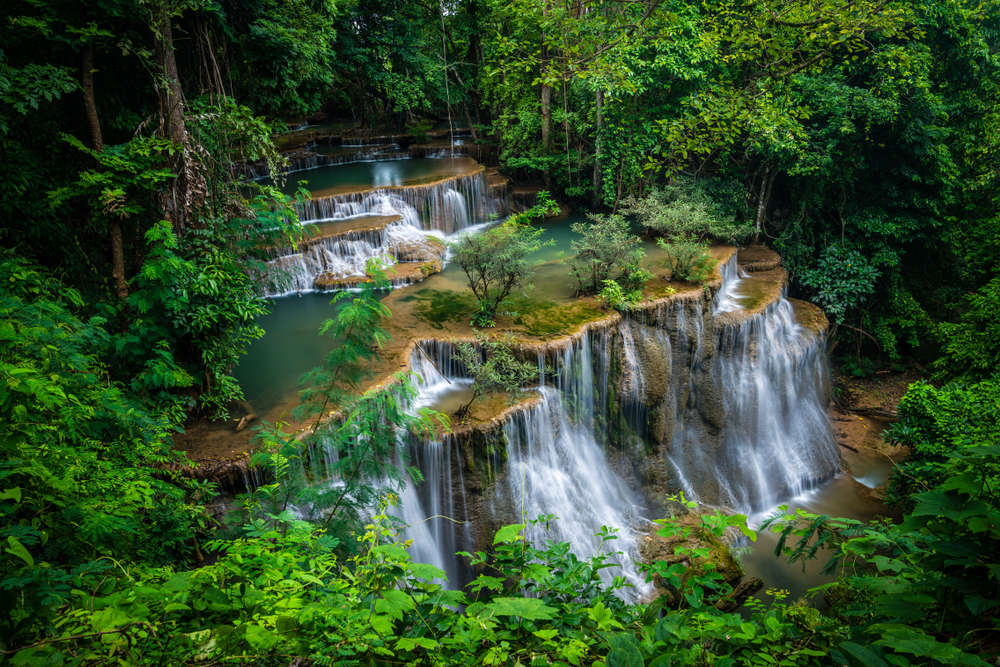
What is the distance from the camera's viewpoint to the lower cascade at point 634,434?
7027 millimetres

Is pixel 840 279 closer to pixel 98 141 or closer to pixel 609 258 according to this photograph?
pixel 609 258

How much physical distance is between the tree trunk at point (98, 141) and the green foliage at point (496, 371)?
423cm

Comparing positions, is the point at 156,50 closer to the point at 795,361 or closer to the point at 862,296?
the point at 795,361

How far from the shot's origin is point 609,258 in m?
9.34

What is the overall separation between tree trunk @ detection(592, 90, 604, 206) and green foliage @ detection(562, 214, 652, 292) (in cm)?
448

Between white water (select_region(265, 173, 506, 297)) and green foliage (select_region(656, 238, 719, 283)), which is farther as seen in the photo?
white water (select_region(265, 173, 506, 297))

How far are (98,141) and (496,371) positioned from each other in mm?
5360

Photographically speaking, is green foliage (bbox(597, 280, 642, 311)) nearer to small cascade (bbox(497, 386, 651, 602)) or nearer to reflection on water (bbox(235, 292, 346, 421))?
small cascade (bbox(497, 386, 651, 602))

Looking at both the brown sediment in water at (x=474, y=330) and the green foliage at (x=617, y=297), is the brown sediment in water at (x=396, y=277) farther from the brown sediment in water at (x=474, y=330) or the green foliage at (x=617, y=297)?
the green foliage at (x=617, y=297)

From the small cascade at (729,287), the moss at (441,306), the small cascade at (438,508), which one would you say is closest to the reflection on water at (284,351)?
the moss at (441,306)

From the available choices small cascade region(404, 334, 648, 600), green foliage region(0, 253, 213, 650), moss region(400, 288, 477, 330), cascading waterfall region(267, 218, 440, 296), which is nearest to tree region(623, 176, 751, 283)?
small cascade region(404, 334, 648, 600)

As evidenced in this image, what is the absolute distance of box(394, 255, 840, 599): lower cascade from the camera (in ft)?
23.1

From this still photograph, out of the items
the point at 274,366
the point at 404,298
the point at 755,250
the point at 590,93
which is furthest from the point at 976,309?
the point at 274,366

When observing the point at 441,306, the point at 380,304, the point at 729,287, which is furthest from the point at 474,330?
the point at 729,287
